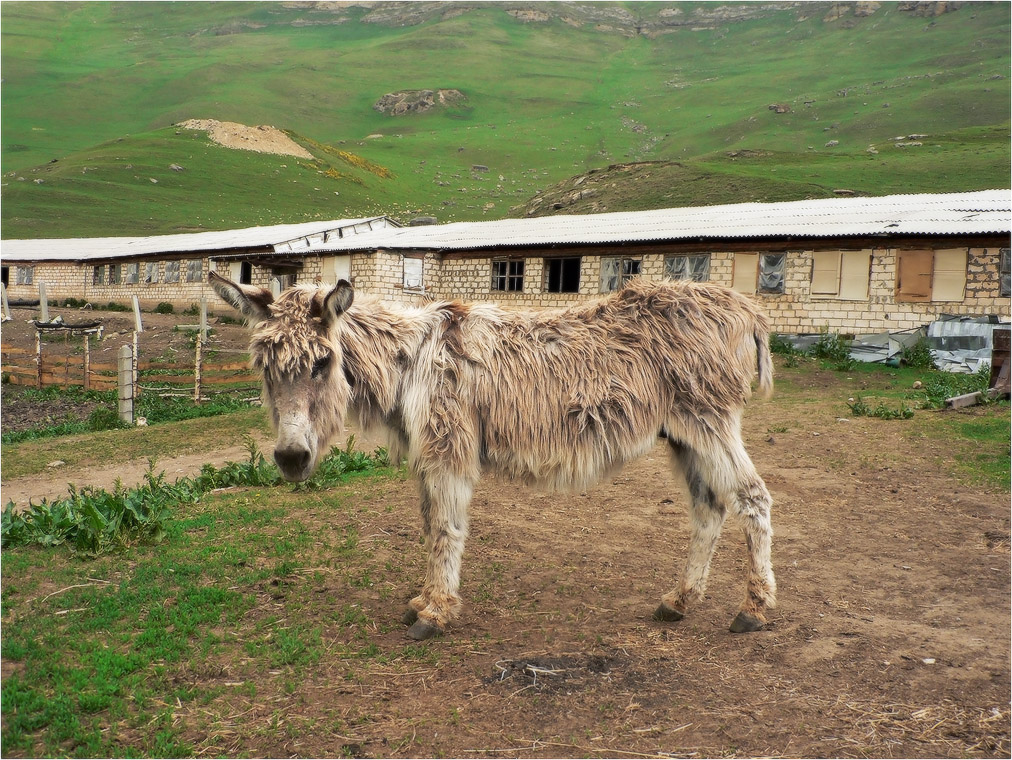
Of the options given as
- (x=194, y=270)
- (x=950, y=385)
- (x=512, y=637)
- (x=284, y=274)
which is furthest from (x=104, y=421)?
(x=194, y=270)

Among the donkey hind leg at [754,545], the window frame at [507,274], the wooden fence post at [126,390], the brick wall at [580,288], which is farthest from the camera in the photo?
the window frame at [507,274]

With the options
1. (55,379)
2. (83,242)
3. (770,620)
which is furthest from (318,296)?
(83,242)

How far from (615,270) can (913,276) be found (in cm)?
892

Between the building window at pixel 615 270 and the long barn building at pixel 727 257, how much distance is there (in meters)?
0.03

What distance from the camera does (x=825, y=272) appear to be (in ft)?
70.2

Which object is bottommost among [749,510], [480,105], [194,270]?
[749,510]

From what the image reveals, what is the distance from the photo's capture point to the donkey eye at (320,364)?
13.7 ft

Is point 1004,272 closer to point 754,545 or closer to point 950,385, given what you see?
point 950,385

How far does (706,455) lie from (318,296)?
8.26 feet

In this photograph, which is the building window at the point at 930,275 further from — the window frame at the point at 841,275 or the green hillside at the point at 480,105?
the green hillside at the point at 480,105

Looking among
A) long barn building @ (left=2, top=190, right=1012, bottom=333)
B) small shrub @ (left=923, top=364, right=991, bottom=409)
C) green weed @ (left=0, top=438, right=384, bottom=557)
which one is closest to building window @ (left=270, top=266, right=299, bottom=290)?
long barn building @ (left=2, top=190, right=1012, bottom=333)

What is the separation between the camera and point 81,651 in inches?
161

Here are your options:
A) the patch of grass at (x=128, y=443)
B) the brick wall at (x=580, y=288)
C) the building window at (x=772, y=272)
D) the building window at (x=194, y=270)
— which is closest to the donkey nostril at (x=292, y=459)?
the patch of grass at (x=128, y=443)

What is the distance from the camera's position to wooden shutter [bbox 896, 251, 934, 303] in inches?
781
